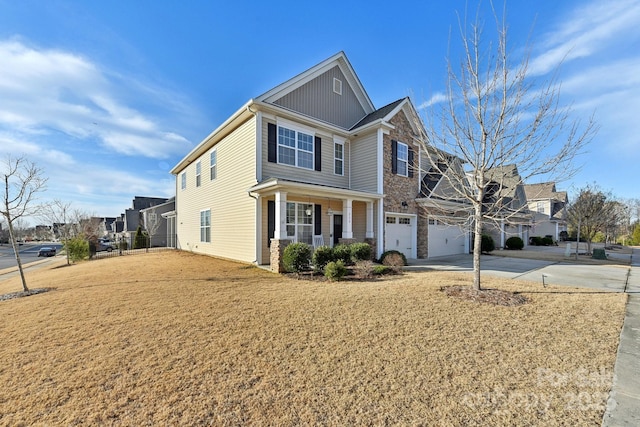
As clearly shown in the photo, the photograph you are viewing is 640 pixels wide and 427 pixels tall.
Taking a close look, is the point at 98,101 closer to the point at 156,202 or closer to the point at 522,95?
the point at 522,95

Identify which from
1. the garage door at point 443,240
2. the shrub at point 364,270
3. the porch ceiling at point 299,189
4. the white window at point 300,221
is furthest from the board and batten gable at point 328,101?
the shrub at point 364,270

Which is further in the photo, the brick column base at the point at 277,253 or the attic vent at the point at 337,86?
the attic vent at the point at 337,86

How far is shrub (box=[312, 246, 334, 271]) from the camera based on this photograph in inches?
369

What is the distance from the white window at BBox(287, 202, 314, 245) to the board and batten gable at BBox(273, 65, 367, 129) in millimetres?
4417

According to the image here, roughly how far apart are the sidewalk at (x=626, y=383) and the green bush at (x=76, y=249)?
22.9 m

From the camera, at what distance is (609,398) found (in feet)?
9.36

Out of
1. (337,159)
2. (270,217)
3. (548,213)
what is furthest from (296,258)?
(548,213)

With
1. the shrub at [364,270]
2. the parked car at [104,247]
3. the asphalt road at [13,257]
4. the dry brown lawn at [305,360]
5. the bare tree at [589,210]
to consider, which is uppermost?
the bare tree at [589,210]

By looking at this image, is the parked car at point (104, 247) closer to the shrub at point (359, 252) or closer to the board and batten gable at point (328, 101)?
the board and batten gable at point (328, 101)

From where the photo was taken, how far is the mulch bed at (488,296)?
20.0ft

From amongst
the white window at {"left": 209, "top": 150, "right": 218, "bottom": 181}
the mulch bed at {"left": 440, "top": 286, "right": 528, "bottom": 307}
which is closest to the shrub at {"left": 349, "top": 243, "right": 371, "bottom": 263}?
the mulch bed at {"left": 440, "top": 286, "right": 528, "bottom": 307}

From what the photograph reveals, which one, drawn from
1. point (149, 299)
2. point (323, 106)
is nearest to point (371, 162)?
point (323, 106)

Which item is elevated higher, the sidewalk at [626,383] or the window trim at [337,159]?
the window trim at [337,159]

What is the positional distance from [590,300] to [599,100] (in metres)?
4.83
